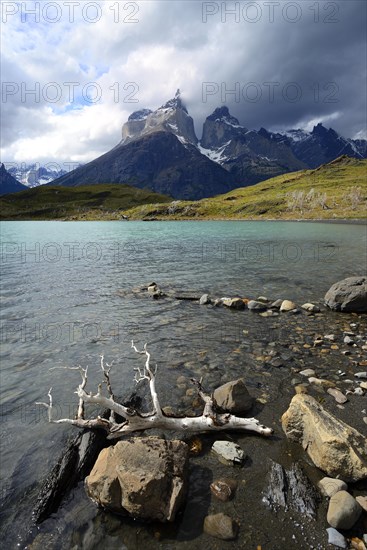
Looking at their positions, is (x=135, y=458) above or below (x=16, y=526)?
above

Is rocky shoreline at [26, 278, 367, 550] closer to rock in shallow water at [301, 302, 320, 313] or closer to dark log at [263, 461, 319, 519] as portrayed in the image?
dark log at [263, 461, 319, 519]

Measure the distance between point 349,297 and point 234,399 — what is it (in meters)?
13.6

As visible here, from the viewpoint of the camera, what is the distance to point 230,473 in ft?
24.7

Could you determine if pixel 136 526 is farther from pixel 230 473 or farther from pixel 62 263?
pixel 62 263

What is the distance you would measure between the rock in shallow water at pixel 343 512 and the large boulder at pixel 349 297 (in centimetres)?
1523

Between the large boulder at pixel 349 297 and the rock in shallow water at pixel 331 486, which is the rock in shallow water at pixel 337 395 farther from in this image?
the large boulder at pixel 349 297

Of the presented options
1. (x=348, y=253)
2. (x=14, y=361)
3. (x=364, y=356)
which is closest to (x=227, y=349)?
(x=364, y=356)

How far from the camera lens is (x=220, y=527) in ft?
20.4

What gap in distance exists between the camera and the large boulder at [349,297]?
1961 cm

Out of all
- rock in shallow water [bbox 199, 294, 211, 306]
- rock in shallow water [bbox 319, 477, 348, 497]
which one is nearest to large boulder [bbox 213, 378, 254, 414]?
rock in shallow water [bbox 319, 477, 348, 497]

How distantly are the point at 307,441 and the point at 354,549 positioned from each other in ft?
8.19

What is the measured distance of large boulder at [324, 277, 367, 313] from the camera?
64.3 ft

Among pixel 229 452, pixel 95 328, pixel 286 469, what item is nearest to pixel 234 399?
pixel 229 452

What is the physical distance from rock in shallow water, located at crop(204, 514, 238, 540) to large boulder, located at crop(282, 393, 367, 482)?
2.57 meters
